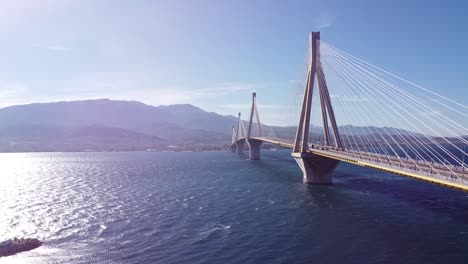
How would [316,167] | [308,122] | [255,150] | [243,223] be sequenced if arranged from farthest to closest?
[255,150] → [316,167] → [308,122] → [243,223]

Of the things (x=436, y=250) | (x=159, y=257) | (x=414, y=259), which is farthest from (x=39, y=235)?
(x=436, y=250)

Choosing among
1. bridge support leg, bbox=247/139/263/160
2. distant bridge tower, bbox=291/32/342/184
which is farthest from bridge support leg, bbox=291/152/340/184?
bridge support leg, bbox=247/139/263/160

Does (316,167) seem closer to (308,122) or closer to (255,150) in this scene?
(308,122)

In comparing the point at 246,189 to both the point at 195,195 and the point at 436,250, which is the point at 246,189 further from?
the point at 436,250

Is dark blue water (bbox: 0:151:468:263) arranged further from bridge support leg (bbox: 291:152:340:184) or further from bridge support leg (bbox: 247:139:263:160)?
bridge support leg (bbox: 247:139:263:160)

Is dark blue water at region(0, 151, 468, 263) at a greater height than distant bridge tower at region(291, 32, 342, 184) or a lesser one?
lesser

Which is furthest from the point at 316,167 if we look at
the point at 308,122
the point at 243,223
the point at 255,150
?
the point at 255,150
